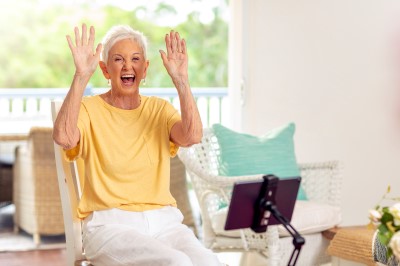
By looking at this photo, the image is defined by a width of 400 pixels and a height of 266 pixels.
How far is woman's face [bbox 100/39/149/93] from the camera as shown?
3002mm

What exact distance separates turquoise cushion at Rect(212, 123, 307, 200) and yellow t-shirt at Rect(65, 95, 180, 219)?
1.47m

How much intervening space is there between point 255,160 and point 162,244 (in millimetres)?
1816

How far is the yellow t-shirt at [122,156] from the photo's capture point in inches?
115

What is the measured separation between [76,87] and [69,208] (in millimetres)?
452

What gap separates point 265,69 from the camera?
17.8 ft

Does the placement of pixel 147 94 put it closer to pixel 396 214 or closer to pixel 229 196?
pixel 229 196

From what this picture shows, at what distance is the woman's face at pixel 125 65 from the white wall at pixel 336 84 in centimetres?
245

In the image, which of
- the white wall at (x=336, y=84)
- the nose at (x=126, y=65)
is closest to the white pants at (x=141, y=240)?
the nose at (x=126, y=65)

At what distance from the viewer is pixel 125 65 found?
300cm

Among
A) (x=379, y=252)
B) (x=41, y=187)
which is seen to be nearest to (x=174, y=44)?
(x=379, y=252)

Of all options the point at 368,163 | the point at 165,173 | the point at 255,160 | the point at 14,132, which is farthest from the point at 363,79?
the point at 165,173

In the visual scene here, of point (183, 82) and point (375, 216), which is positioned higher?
Answer: point (183, 82)

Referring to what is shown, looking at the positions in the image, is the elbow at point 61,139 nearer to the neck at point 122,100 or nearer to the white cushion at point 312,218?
the neck at point 122,100

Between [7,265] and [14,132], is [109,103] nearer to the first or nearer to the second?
[7,265]
